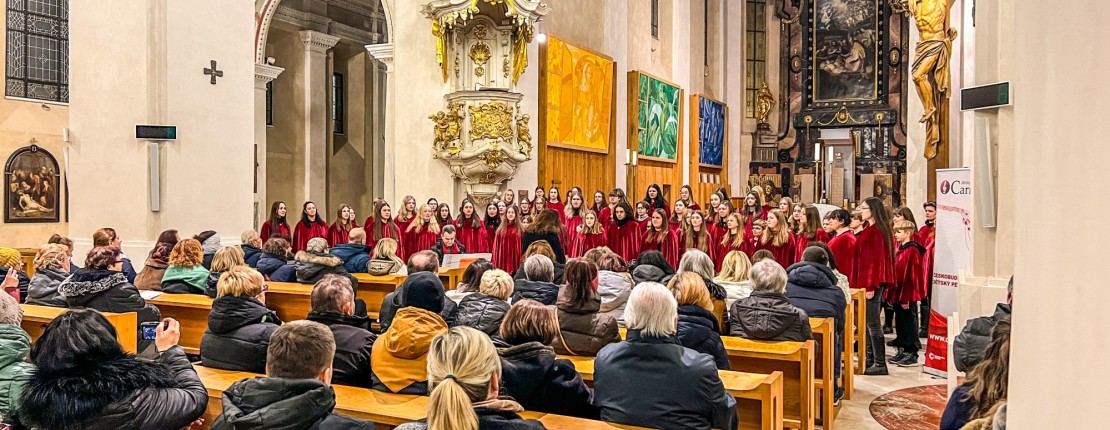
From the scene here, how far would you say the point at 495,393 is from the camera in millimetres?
3004

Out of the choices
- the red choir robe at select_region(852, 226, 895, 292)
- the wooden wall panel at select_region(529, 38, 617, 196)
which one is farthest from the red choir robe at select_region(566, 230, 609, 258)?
the red choir robe at select_region(852, 226, 895, 292)

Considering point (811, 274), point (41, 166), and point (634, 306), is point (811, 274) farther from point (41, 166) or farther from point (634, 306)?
point (41, 166)

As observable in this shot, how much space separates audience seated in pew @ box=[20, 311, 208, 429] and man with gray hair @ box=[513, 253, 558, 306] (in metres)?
2.79

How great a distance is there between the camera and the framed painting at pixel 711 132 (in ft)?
76.6

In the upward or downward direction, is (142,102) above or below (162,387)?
above

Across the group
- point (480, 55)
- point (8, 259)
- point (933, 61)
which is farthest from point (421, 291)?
point (933, 61)

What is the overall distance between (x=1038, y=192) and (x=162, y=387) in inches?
131

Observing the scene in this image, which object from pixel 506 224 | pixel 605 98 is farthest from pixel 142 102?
pixel 605 98

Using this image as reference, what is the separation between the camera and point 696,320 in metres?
4.82

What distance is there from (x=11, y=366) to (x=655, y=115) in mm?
16787

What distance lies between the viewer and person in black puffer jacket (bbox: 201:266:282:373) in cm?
480

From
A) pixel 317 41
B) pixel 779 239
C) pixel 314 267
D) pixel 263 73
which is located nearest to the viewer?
pixel 314 267

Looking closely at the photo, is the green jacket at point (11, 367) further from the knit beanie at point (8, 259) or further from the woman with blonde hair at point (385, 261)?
the woman with blonde hair at point (385, 261)

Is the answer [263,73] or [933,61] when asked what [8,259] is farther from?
[263,73]
